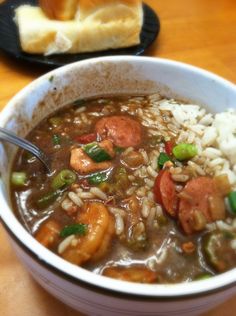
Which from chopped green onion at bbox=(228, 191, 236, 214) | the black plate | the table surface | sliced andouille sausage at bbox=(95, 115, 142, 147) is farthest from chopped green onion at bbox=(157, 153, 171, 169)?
the black plate

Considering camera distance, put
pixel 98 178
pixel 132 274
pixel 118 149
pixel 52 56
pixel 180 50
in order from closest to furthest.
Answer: pixel 132 274
pixel 98 178
pixel 118 149
pixel 52 56
pixel 180 50

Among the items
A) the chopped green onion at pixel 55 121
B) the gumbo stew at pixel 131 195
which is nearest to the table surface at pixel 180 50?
the gumbo stew at pixel 131 195

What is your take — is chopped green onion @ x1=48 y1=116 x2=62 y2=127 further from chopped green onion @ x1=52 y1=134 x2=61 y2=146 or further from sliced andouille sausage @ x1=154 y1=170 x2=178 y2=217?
sliced andouille sausage @ x1=154 y1=170 x2=178 y2=217

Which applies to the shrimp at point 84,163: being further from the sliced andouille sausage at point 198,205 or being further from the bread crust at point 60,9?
the bread crust at point 60,9

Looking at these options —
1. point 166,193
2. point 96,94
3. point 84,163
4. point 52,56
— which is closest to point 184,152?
point 166,193

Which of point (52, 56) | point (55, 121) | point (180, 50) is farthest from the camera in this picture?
point (180, 50)

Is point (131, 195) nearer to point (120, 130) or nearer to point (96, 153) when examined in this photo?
point (96, 153)

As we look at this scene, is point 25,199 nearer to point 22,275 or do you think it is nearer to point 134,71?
point 22,275
